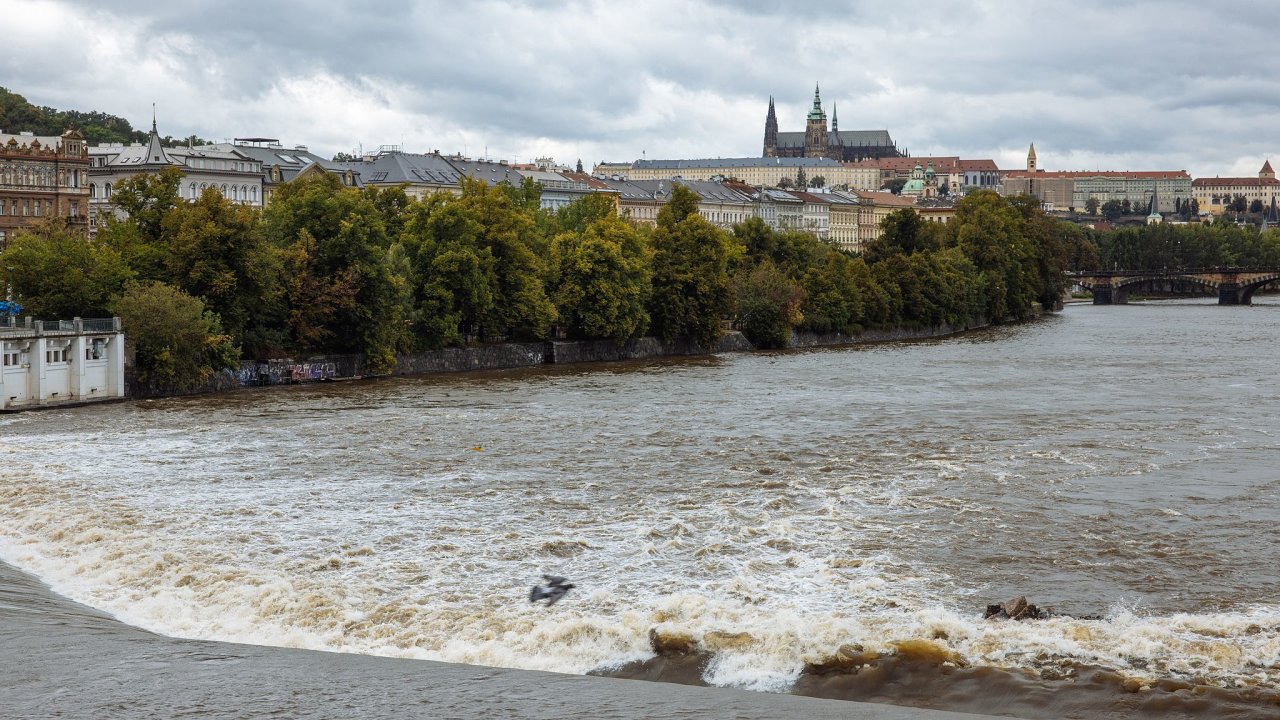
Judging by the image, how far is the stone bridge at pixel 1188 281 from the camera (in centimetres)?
17362

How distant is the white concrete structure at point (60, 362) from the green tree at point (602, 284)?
2992 cm

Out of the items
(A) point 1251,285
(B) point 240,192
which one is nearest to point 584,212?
(B) point 240,192

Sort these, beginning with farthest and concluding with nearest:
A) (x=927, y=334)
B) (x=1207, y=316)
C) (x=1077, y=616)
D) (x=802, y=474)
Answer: (x=1207, y=316) → (x=927, y=334) → (x=802, y=474) → (x=1077, y=616)

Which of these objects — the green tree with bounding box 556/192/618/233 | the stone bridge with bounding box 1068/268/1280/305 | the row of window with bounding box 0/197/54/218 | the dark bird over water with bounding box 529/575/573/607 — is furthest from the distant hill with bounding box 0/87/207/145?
the dark bird over water with bounding box 529/575/573/607

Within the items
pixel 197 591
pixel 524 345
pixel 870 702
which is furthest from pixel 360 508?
pixel 524 345

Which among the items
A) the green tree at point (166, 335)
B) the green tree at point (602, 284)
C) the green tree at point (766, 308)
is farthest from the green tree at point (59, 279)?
the green tree at point (766, 308)

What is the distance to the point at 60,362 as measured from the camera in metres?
53.7

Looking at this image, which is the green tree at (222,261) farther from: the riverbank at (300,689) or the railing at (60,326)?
the riverbank at (300,689)

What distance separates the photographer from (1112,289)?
610 feet

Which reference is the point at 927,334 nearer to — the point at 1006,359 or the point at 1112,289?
the point at 1006,359

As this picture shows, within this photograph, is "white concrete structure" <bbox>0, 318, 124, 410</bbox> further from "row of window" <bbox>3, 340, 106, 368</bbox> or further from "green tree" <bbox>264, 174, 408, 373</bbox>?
"green tree" <bbox>264, 174, 408, 373</bbox>

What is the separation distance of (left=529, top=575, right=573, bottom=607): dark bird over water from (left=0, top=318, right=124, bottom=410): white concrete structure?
1248 inches

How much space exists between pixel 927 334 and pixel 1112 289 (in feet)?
276

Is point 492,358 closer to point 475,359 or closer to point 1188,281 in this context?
point 475,359
